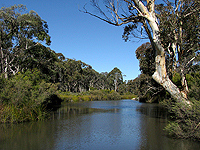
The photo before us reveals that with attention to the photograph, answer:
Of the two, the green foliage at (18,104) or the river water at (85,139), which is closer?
the river water at (85,139)

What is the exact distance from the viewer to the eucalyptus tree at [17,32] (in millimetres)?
21703

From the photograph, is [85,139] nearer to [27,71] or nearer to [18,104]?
[18,104]

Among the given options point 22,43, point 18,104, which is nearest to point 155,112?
point 18,104

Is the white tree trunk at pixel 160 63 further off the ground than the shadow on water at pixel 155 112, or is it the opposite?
the white tree trunk at pixel 160 63

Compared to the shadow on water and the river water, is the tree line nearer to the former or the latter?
the river water

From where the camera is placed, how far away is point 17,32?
2323 centimetres

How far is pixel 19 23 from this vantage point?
22109mm

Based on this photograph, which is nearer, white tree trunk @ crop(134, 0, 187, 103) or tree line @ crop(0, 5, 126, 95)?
white tree trunk @ crop(134, 0, 187, 103)

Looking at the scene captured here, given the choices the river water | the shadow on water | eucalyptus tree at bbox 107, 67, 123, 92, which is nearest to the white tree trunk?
the river water

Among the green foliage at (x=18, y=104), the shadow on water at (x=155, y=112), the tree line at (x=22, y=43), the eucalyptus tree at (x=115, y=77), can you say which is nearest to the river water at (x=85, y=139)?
the green foliage at (x=18, y=104)

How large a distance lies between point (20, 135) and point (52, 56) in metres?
22.5

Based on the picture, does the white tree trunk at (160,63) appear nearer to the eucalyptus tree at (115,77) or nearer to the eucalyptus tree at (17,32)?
the eucalyptus tree at (17,32)

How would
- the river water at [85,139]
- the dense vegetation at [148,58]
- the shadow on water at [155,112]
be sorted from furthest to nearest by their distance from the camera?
the shadow on water at [155,112] → the dense vegetation at [148,58] → the river water at [85,139]

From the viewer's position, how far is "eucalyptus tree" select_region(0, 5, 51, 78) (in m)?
21.7
